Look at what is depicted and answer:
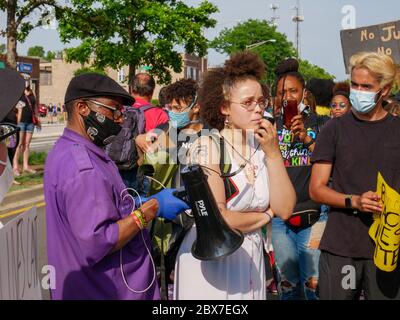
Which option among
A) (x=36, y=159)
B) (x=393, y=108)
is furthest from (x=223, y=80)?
(x=36, y=159)

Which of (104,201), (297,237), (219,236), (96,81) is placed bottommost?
(297,237)

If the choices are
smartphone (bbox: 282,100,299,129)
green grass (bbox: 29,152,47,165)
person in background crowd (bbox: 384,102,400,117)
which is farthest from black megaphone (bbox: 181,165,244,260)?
green grass (bbox: 29,152,47,165)

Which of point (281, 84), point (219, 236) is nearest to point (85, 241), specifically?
point (219, 236)

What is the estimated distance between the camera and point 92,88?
274cm

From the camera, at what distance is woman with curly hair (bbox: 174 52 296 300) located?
2.91 m

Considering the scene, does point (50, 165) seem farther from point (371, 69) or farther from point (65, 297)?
point (371, 69)

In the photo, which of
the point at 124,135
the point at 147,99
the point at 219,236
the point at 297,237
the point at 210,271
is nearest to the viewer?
the point at 219,236

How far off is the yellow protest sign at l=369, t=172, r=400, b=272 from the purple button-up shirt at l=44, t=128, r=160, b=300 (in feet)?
4.07

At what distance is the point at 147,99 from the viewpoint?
7.14 meters

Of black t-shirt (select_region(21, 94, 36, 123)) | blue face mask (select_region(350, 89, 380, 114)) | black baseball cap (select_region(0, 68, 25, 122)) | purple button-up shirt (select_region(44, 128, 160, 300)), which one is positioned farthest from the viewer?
black t-shirt (select_region(21, 94, 36, 123))

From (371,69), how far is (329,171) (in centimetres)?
63

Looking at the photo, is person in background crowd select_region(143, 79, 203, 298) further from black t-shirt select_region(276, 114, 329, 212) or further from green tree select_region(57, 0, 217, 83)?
green tree select_region(57, 0, 217, 83)

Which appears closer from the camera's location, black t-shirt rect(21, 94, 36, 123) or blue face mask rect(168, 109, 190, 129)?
blue face mask rect(168, 109, 190, 129)

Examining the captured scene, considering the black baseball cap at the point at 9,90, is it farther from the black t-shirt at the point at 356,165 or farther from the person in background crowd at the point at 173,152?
the black t-shirt at the point at 356,165
